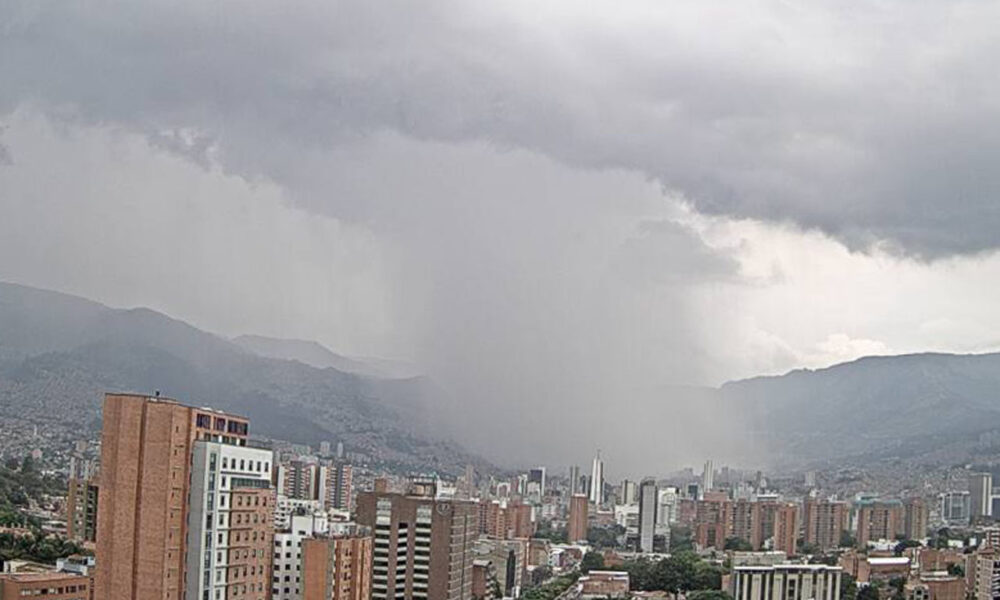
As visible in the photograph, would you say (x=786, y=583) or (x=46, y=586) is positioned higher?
(x=46, y=586)

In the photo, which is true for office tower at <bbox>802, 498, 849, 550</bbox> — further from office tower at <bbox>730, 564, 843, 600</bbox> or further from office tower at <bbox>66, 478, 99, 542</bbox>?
office tower at <bbox>66, 478, 99, 542</bbox>

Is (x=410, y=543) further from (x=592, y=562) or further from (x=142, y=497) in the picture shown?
(x=592, y=562)

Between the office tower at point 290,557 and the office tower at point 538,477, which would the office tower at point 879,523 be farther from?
the office tower at point 290,557

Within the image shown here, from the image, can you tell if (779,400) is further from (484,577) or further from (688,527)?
(484,577)

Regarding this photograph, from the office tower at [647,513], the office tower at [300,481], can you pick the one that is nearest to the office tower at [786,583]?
the office tower at [300,481]

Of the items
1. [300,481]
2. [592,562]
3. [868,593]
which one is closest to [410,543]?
[868,593]

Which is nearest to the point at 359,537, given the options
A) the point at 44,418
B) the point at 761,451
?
the point at 44,418
